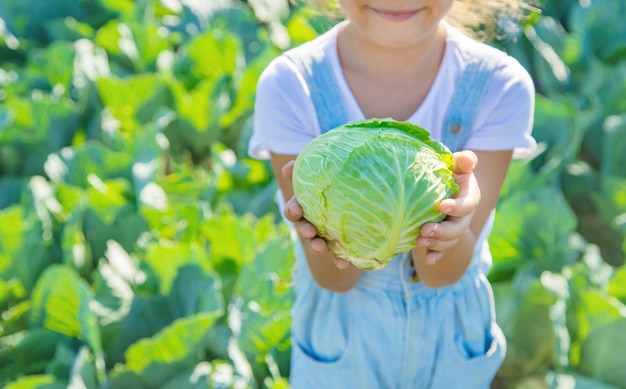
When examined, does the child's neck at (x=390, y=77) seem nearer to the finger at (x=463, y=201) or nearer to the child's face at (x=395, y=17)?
the child's face at (x=395, y=17)

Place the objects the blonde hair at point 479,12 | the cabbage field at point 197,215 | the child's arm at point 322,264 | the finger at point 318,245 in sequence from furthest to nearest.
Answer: the cabbage field at point 197,215 → the blonde hair at point 479,12 → the child's arm at point 322,264 → the finger at point 318,245

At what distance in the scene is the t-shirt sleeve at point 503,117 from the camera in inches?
81.3

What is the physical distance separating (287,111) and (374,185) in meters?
0.40

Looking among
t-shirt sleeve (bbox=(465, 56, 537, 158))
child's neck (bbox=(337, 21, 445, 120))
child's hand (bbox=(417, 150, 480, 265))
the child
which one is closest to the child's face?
the child

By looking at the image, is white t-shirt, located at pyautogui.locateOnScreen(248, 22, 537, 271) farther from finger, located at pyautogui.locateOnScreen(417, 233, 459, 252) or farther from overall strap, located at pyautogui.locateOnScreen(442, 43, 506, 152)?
finger, located at pyautogui.locateOnScreen(417, 233, 459, 252)

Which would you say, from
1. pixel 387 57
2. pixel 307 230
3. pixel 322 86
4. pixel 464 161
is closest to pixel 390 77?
pixel 387 57

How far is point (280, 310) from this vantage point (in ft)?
9.89

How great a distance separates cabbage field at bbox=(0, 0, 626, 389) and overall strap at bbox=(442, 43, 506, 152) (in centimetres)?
53

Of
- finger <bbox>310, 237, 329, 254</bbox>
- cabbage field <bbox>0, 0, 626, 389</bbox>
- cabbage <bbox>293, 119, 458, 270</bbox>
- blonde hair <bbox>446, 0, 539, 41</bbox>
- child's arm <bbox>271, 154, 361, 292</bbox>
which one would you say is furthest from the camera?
cabbage field <bbox>0, 0, 626, 389</bbox>

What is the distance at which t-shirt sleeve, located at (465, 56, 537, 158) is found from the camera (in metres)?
2.06

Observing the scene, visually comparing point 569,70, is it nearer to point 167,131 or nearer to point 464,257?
point 167,131

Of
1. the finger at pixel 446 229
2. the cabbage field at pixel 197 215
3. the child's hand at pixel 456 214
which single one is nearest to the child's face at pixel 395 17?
the child's hand at pixel 456 214

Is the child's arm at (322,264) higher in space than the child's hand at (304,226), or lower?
lower

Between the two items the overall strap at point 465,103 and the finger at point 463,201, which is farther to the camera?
the overall strap at point 465,103
